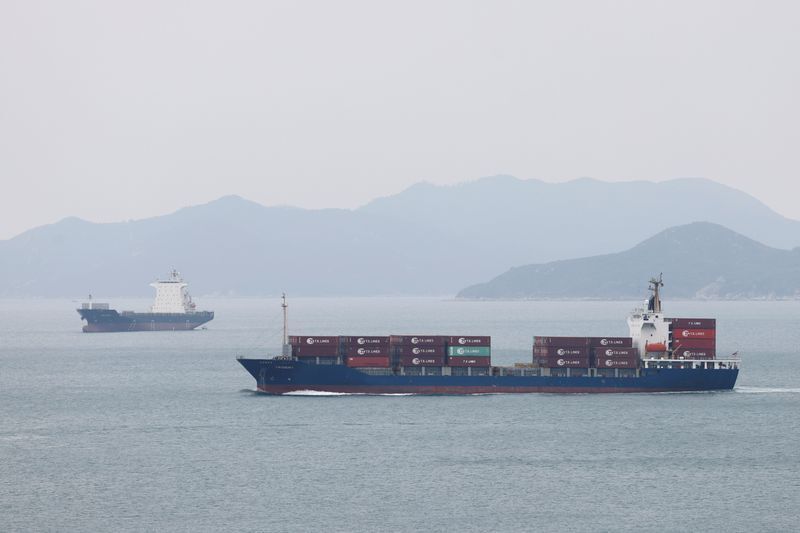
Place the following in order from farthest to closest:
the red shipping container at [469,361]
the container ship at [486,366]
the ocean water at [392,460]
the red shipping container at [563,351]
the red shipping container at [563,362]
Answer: the red shipping container at [469,361], the red shipping container at [563,362], the red shipping container at [563,351], the container ship at [486,366], the ocean water at [392,460]

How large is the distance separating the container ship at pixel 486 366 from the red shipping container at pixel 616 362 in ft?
0.25

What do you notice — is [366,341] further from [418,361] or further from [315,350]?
[418,361]

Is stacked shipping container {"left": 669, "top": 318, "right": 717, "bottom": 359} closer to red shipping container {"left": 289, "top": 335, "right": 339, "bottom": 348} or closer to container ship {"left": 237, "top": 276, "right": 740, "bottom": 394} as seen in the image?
container ship {"left": 237, "top": 276, "right": 740, "bottom": 394}

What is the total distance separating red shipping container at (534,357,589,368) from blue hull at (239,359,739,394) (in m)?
0.96

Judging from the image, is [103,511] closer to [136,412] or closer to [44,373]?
[136,412]

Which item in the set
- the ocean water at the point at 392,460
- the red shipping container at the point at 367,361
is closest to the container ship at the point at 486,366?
the red shipping container at the point at 367,361

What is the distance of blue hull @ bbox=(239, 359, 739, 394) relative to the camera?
9419cm

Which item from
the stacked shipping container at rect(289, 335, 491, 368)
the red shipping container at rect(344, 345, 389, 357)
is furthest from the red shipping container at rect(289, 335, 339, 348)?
the red shipping container at rect(344, 345, 389, 357)

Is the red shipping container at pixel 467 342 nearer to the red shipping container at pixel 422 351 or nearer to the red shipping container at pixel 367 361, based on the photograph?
the red shipping container at pixel 422 351

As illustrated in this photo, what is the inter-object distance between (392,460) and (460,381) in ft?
88.9

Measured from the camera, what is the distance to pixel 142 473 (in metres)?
65.2

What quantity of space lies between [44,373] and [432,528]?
77.4m

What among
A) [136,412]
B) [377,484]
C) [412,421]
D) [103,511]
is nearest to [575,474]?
[377,484]

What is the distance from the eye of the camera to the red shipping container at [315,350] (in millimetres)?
93812
